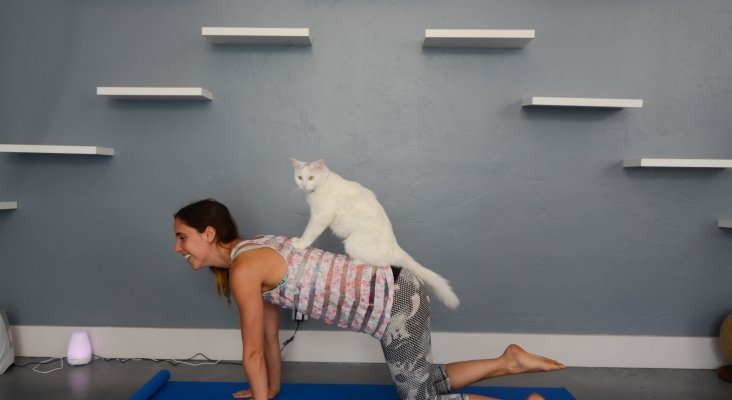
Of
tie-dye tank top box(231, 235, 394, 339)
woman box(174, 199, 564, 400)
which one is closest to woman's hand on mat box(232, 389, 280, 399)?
→ woman box(174, 199, 564, 400)

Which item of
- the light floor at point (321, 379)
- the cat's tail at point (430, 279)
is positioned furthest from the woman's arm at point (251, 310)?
the light floor at point (321, 379)

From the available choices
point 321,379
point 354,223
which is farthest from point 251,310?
point 321,379

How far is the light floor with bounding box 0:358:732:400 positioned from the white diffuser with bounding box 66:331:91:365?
0.03m

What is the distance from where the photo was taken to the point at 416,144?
2.65 m

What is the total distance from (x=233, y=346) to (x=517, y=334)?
4.88ft

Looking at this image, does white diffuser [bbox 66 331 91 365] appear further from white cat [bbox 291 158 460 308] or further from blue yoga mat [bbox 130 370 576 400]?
white cat [bbox 291 158 460 308]

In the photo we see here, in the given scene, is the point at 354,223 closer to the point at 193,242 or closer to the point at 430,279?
the point at 430,279

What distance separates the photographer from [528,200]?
2666mm

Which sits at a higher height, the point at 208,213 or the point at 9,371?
the point at 208,213

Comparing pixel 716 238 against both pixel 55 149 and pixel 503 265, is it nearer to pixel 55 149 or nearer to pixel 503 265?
pixel 503 265

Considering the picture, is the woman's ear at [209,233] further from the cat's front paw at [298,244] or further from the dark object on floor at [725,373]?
the dark object on floor at [725,373]

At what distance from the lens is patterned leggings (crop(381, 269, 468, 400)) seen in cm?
180

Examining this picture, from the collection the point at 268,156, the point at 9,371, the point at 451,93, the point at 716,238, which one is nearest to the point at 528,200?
the point at 451,93

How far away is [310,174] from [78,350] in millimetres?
1627
